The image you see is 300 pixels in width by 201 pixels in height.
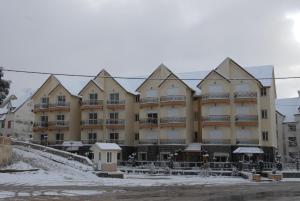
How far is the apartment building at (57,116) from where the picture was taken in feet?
266

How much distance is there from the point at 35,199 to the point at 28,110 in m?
80.9

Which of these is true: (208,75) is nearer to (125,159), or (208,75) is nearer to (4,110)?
(125,159)

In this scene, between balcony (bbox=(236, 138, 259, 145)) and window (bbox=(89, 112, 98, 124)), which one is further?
window (bbox=(89, 112, 98, 124))

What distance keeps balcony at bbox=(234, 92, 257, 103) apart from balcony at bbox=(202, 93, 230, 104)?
1361 mm

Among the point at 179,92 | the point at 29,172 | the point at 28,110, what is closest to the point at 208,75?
the point at 179,92

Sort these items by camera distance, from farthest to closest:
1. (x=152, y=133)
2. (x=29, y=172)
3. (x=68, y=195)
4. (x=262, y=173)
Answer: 1. (x=152, y=133)
2. (x=262, y=173)
3. (x=29, y=172)
4. (x=68, y=195)

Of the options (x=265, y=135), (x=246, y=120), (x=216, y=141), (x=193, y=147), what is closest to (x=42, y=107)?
(x=193, y=147)

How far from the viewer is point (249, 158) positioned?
65.5 metres

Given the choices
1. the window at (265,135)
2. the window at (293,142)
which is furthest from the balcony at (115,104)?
the window at (293,142)

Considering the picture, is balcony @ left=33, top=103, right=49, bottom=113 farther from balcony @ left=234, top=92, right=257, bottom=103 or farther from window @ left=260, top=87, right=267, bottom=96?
window @ left=260, top=87, right=267, bottom=96

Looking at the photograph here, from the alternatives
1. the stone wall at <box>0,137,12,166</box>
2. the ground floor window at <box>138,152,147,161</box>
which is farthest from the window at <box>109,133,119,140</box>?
the stone wall at <box>0,137,12,166</box>

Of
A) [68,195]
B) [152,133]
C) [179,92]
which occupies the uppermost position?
[179,92]

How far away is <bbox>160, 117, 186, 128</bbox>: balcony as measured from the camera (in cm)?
7219

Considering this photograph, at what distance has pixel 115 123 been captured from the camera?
78375mm
